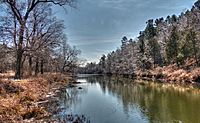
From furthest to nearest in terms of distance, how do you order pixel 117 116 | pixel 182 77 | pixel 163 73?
pixel 163 73 < pixel 182 77 < pixel 117 116

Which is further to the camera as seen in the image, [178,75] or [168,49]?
[168,49]

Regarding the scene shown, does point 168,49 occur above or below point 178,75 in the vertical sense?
above

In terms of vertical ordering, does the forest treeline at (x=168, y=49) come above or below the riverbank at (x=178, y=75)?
above

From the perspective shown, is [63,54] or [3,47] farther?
[63,54]

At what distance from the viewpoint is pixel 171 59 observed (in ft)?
319

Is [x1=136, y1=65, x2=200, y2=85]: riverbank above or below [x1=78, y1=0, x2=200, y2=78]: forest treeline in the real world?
below

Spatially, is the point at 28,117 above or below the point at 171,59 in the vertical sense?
below

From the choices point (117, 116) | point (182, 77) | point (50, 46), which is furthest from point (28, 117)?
point (182, 77)

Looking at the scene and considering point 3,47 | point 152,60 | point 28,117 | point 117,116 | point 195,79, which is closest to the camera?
point 28,117

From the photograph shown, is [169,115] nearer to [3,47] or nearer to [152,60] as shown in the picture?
[3,47]

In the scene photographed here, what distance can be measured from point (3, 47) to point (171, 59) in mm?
68723

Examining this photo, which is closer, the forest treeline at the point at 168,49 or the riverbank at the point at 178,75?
the riverbank at the point at 178,75

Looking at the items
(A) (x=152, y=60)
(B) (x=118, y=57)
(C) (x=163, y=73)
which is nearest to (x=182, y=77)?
(C) (x=163, y=73)

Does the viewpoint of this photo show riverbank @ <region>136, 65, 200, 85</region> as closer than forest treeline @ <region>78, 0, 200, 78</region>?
Yes
